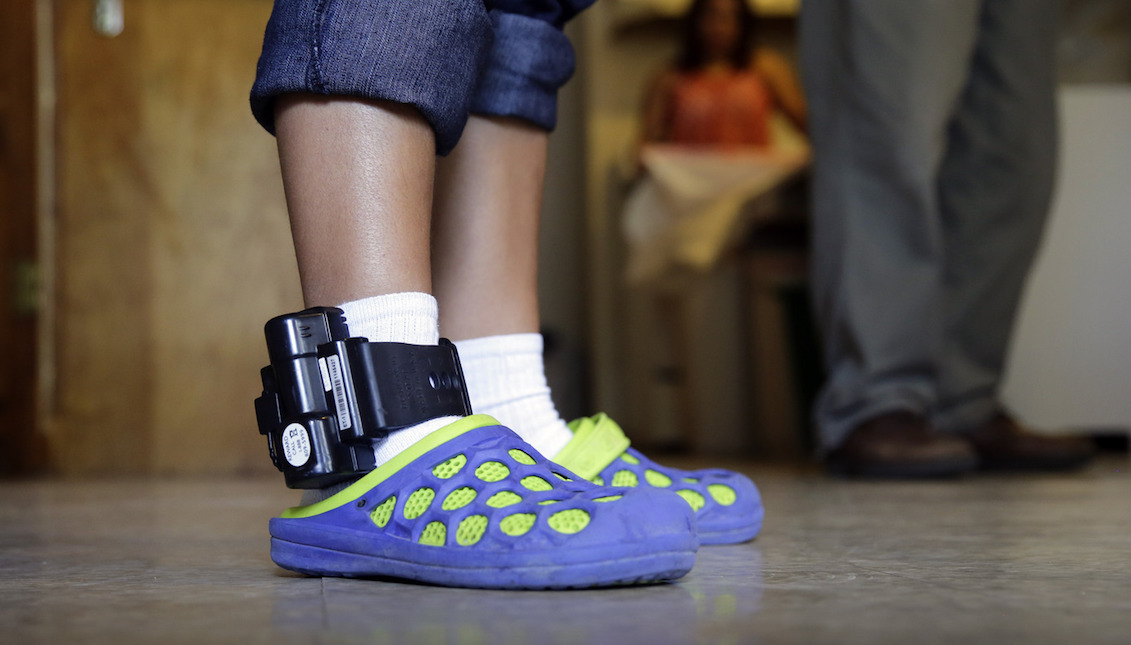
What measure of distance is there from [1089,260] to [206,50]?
5.98 feet

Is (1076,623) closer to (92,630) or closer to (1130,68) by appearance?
(92,630)

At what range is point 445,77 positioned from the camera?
1.83ft

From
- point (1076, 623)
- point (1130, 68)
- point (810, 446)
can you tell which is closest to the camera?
point (1076, 623)

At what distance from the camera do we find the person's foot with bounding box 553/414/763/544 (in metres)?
0.69

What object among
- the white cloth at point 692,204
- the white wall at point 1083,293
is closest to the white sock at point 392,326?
the white cloth at point 692,204

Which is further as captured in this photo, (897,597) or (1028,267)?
(1028,267)

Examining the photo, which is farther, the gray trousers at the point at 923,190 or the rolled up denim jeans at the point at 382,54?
the gray trousers at the point at 923,190

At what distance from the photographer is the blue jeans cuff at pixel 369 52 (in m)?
0.53

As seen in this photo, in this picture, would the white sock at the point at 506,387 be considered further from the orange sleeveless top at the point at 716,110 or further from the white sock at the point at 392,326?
the orange sleeveless top at the point at 716,110

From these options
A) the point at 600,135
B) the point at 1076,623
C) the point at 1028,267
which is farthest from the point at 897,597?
the point at 600,135

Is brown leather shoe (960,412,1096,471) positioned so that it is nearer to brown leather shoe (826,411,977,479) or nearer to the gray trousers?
the gray trousers

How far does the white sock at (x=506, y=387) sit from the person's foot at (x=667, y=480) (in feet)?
0.07

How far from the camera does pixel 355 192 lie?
1.77 ft

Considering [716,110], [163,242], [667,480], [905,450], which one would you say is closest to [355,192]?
[667,480]
